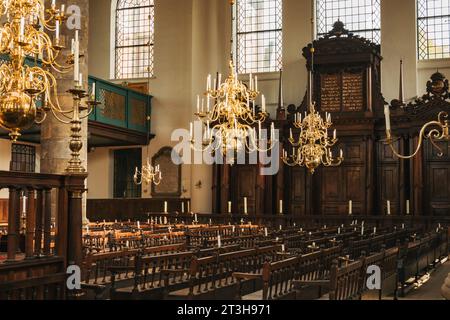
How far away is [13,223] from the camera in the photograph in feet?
20.8

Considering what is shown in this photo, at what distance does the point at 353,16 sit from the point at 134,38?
31.1 feet

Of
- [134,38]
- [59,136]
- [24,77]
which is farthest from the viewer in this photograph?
[134,38]

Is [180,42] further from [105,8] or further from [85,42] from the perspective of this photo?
[85,42]

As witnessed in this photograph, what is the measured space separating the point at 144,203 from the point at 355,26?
35.7 feet

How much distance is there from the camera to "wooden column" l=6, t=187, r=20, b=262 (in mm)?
6305

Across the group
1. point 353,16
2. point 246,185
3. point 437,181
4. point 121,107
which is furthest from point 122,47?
point 437,181

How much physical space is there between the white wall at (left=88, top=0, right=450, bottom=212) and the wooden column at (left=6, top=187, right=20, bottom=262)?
1924 cm

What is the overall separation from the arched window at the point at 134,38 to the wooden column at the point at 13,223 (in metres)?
21.7

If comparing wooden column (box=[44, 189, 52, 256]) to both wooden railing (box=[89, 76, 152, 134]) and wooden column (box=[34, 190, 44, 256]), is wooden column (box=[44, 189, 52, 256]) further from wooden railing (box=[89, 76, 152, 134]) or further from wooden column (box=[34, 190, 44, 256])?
wooden railing (box=[89, 76, 152, 134])

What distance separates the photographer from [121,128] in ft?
81.3

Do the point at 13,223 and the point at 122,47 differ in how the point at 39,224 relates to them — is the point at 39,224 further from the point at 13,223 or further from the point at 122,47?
the point at 122,47
